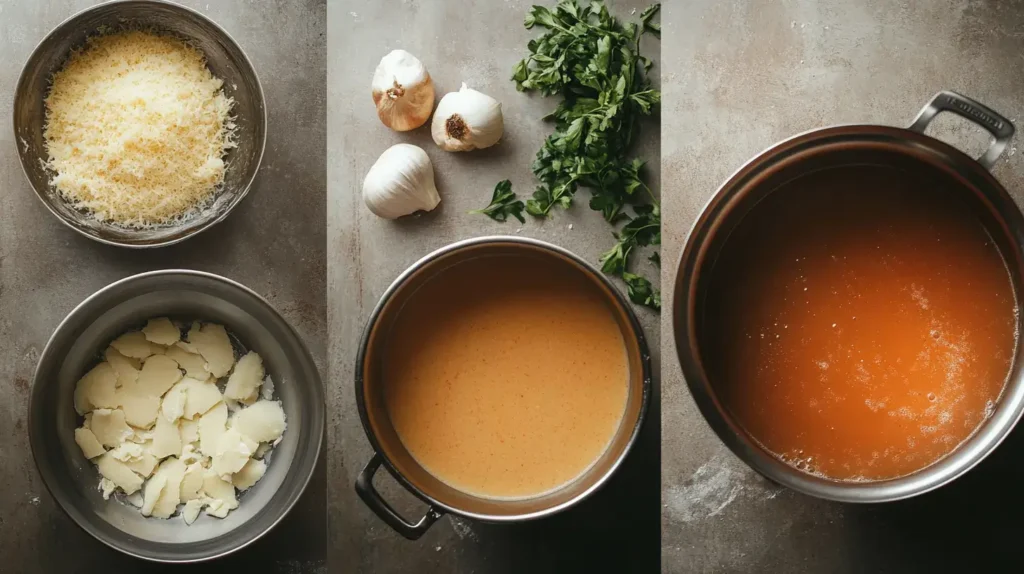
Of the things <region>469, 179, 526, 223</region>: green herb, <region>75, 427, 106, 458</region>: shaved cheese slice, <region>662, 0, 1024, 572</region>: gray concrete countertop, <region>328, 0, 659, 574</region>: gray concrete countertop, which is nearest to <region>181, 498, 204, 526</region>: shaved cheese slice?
<region>75, 427, 106, 458</region>: shaved cheese slice

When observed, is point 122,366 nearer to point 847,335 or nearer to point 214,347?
point 214,347

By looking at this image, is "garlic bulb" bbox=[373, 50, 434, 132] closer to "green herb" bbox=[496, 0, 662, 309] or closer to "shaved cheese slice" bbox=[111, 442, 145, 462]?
"green herb" bbox=[496, 0, 662, 309]

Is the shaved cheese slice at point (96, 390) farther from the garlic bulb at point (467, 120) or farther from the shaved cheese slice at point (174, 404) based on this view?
the garlic bulb at point (467, 120)

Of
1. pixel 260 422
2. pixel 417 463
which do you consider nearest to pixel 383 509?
pixel 417 463

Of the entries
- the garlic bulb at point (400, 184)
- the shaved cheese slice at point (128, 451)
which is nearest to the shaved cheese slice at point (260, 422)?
the shaved cheese slice at point (128, 451)

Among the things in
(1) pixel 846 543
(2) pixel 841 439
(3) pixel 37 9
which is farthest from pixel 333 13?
(1) pixel 846 543
